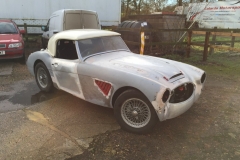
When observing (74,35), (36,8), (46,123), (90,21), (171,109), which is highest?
(36,8)

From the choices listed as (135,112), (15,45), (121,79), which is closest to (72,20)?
(15,45)

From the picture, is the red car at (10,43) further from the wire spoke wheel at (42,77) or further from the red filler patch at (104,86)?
the red filler patch at (104,86)

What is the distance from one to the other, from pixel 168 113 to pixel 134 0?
2686cm

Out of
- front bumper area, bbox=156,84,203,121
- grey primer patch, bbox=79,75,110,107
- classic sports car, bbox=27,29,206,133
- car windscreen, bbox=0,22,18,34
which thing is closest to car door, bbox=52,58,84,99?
classic sports car, bbox=27,29,206,133

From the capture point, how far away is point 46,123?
359 cm

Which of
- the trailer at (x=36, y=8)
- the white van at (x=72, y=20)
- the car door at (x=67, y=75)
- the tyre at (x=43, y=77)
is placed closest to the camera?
the car door at (x=67, y=75)

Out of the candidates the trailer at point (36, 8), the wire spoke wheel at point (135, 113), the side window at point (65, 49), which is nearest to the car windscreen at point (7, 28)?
the trailer at point (36, 8)

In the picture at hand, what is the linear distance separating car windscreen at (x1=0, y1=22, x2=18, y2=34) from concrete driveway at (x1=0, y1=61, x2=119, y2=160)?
390 cm

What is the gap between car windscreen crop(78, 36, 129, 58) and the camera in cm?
396

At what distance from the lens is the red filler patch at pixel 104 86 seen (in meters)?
3.37

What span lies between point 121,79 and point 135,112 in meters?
0.54

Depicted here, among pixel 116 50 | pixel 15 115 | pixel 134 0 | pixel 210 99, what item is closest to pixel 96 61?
pixel 116 50

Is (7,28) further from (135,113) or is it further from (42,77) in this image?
(135,113)

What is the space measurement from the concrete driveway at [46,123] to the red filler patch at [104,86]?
23.1 inches
